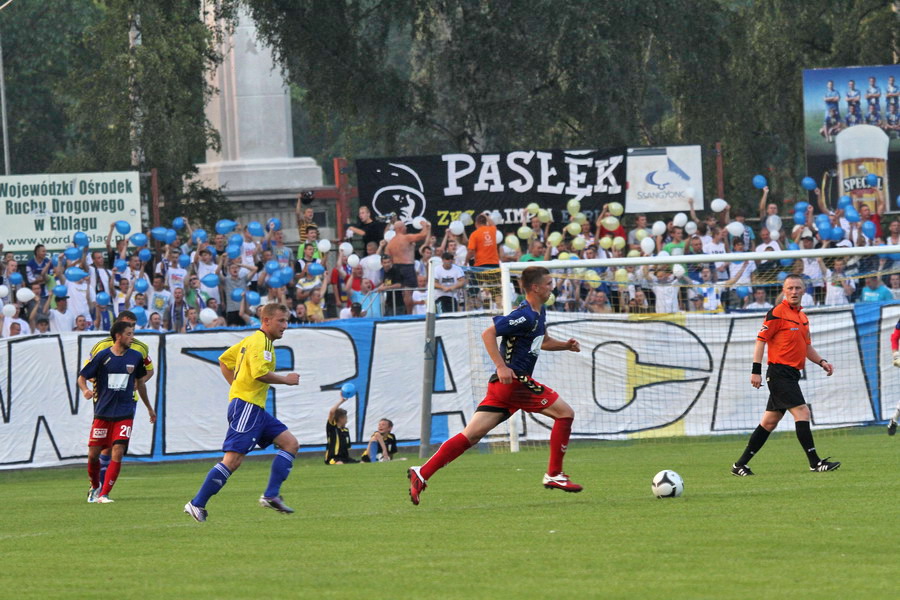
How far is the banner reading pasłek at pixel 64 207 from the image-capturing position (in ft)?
85.6

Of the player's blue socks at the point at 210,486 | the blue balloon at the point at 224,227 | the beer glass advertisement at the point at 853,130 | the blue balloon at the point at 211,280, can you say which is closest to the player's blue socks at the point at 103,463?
the player's blue socks at the point at 210,486

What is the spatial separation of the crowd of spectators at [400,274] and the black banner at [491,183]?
0.66 meters

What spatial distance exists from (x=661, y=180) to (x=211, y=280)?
8.83 metres

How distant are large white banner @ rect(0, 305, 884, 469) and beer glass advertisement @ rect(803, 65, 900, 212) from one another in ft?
22.2

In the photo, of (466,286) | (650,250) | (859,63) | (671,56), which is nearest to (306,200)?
(466,286)

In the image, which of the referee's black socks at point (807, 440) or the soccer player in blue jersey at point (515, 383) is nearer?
the soccer player in blue jersey at point (515, 383)

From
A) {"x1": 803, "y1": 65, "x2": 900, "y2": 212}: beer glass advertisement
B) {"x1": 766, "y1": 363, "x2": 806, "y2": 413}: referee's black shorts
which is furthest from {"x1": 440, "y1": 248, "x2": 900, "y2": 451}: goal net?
{"x1": 766, "y1": 363, "x2": 806, "y2": 413}: referee's black shorts

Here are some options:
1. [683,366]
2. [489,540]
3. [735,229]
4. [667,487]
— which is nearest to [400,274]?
[683,366]

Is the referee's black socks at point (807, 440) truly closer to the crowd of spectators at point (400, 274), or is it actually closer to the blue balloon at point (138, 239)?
the crowd of spectators at point (400, 274)

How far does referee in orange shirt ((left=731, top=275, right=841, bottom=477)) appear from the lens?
15.0 m

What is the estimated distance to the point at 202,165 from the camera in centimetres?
3672

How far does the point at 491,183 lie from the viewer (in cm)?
2741

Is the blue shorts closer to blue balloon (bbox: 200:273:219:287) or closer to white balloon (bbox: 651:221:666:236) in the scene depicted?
blue balloon (bbox: 200:273:219:287)

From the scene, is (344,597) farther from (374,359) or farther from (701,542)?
(374,359)
